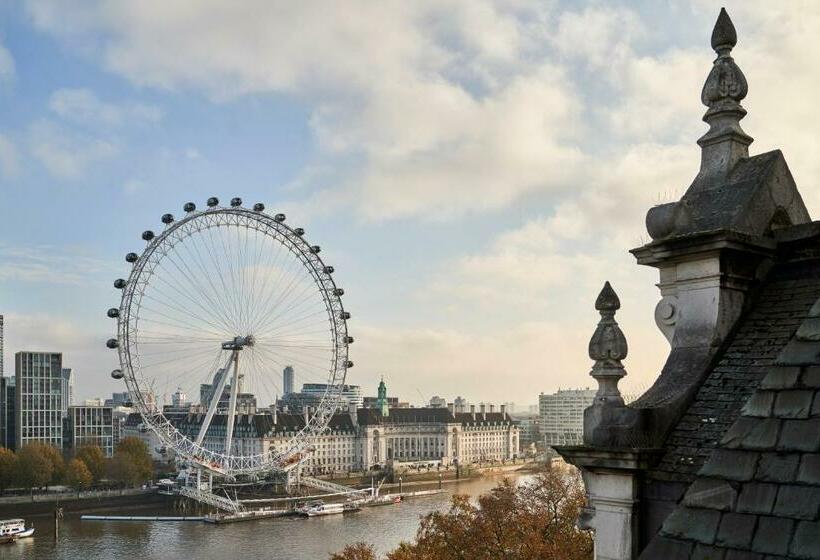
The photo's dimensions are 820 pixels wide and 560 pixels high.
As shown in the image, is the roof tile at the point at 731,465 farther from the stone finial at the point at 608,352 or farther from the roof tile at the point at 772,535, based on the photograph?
the stone finial at the point at 608,352

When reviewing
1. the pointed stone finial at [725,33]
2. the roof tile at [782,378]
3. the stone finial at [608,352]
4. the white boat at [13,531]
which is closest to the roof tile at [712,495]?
the roof tile at [782,378]

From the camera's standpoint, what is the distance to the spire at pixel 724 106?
5.20 metres

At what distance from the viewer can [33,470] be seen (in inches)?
2795

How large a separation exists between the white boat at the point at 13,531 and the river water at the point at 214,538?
542mm

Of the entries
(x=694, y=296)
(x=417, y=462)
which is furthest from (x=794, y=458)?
(x=417, y=462)

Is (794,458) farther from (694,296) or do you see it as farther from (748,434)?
(694,296)

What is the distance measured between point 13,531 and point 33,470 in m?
19.8

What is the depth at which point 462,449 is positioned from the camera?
12075 centimetres

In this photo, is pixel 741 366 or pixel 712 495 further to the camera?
pixel 741 366

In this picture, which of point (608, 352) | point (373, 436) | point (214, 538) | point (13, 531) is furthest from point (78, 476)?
point (608, 352)

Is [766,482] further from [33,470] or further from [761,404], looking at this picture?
[33,470]

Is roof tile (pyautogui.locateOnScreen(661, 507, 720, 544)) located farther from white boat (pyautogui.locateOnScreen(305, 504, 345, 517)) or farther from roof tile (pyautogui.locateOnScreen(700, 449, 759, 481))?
white boat (pyautogui.locateOnScreen(305, 504, 345, 517))

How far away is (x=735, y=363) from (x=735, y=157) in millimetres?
1386

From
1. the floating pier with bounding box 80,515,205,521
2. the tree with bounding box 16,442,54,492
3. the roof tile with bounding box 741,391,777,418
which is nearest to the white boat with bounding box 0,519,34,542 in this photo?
the floating pier with bounding box 80,515,205,521
